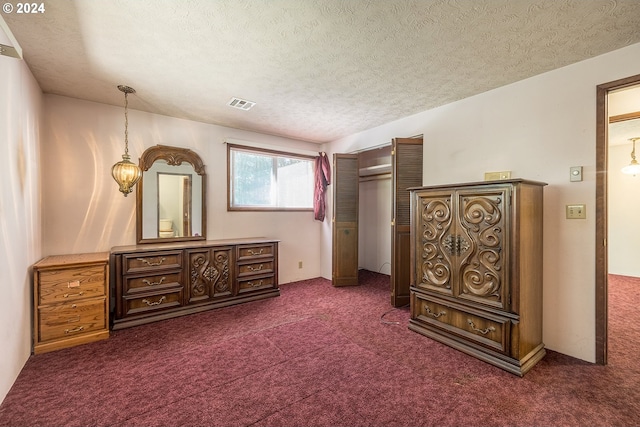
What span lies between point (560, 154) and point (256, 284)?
351 cm

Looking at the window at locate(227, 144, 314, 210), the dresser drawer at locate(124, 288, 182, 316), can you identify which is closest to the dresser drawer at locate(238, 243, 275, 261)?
the window at locate(227, 144, 314, 210)

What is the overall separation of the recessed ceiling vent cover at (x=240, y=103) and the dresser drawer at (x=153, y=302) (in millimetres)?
2183

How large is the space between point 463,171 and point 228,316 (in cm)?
306

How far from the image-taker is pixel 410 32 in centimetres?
189

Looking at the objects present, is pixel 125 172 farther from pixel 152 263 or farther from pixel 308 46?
pixel 308 46

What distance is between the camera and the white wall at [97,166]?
9.61 ft

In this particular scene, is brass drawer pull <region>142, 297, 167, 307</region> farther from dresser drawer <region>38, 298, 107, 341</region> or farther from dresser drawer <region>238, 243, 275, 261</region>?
dresser drawer <region>238, 243, 275, 261</region>

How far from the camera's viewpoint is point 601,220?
2.16 m

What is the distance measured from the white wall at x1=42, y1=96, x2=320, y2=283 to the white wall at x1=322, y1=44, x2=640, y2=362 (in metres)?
3.28

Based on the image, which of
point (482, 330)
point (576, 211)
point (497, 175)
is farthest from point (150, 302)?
point (576, 211)

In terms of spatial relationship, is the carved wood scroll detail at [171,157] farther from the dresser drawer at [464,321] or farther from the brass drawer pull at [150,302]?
the dresser drawer at [464,321]

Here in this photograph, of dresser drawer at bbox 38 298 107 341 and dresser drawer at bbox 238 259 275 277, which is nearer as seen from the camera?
dresser drawer at bbox 38 298 107 341

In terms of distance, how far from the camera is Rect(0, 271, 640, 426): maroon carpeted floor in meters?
1.64

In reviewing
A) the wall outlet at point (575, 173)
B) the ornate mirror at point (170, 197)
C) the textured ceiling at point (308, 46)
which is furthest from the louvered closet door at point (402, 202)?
the ornate mirror at point (170, 197)
